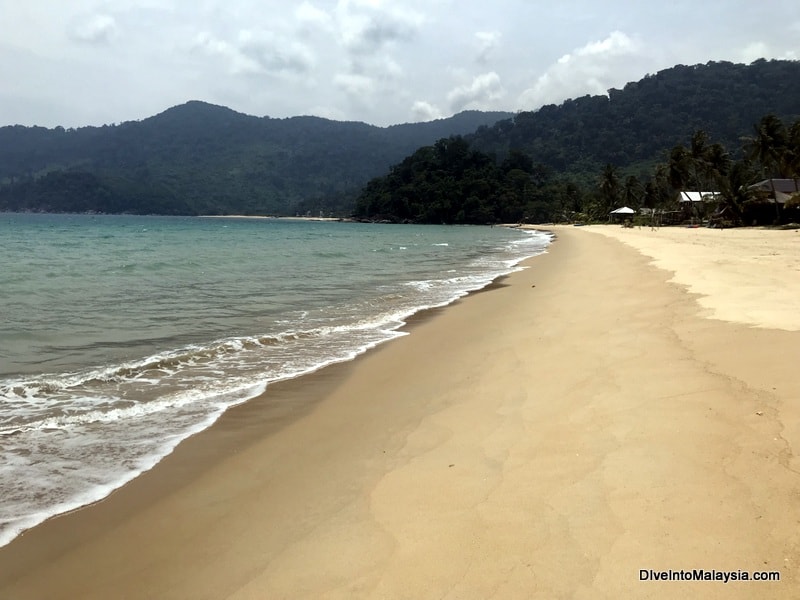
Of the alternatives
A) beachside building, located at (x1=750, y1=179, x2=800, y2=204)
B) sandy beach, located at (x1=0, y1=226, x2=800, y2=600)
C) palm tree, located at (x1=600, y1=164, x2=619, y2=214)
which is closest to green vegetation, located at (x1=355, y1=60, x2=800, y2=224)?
palm tree, located at (x1=600, y1=164, x2=619, y2=214)

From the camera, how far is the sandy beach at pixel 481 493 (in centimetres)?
268

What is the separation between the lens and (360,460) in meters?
4.30

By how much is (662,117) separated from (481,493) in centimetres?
19587

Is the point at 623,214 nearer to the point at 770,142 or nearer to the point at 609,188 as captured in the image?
the point at 609,188

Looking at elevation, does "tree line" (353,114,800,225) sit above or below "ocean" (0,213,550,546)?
above

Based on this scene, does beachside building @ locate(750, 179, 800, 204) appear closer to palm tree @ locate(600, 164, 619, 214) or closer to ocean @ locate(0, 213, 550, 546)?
palm tree @ locate(600, 164, 619, 214)

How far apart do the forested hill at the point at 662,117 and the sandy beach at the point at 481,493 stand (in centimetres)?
16446

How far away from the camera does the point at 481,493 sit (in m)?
3.46

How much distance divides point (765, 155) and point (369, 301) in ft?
174

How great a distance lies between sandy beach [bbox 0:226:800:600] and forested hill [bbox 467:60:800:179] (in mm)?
164456

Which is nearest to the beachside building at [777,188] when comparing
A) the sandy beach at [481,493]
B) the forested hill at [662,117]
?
the sandy beach at [481,493]

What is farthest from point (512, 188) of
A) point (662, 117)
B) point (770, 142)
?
point (770, 142)

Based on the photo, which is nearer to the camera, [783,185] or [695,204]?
[783,185]

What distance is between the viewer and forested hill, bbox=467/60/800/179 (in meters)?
161
